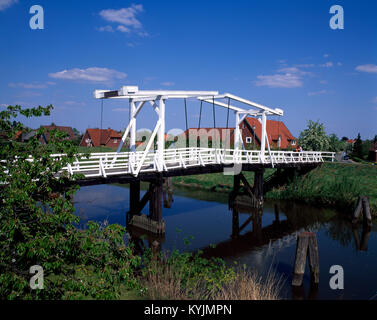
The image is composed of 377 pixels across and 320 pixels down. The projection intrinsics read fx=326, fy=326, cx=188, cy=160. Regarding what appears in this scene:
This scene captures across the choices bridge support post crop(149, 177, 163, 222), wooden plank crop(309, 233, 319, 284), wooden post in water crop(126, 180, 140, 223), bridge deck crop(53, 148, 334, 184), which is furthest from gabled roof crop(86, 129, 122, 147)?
wooden plank crop(309, 233, 319, 284)

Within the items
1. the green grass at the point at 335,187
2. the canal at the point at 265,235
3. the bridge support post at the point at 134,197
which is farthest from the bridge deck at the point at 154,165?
the green grass at the point at 335,187

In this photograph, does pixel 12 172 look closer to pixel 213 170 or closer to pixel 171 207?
pixel 213 170

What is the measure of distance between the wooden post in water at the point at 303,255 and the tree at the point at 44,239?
240 inches

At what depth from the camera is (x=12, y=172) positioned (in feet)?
20.0

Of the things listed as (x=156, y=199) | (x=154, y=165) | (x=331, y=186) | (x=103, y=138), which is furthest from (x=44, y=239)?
(x=103, y=138)

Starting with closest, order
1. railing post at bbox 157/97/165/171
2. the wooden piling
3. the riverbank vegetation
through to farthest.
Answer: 1. the riverbank vegetation
2. railing post at bbox 157/97/165/171
3. the wooden piling

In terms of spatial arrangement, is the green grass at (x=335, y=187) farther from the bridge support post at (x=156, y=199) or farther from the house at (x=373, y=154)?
the house at (x=373, y=154)

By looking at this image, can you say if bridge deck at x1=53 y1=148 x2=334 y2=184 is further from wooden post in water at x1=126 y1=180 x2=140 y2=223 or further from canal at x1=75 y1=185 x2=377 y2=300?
canal at x1=75 y1=185 x2=377 y2=300

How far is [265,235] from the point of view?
17.3 m

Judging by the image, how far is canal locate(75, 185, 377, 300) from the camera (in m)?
11.5

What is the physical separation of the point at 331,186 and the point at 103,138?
153 feet

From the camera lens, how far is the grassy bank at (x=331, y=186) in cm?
2239

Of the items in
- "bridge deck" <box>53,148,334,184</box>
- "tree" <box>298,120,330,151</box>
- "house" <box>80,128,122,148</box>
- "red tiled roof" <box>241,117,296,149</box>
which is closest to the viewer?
"bridge deck" <box>53,148,334,184</box>

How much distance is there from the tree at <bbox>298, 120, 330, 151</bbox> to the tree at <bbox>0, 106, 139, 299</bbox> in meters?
36.2
